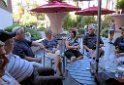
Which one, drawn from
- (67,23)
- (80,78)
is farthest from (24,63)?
(67,23)

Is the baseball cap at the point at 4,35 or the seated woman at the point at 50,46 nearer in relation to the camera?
the baseball cap at the point at 4,35

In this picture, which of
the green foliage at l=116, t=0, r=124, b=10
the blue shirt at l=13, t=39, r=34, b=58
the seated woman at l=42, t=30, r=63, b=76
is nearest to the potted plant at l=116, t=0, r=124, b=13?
the green foliage at l=116, t=0, r=124, b=10

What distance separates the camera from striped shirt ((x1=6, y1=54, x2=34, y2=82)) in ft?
9.34

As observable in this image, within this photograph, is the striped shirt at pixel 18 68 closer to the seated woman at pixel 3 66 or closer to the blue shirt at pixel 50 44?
the seated woman at pixel 3 66

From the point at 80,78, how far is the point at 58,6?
465 centimetres

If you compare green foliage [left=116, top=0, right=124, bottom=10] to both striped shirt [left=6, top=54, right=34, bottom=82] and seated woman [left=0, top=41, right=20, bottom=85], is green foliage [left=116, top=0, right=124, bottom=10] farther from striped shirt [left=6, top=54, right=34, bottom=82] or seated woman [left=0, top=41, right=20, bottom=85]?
seated woman [left=0, top=41, right=20, bottom=85]

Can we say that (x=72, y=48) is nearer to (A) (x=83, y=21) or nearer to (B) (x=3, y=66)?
(B) (x=3, y=66)

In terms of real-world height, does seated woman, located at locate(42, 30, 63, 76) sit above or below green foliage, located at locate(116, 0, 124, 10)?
below

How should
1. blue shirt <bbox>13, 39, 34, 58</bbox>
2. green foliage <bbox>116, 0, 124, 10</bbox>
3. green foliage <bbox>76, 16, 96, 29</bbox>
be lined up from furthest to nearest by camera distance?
1. green foliage <bbox>76, 16, 96, 29</bbox>
2. green foliage <bbox>116, 0, 124, 10</bbox>
3. blue shirt <bbox>13, 39, 34, 58</bbox>

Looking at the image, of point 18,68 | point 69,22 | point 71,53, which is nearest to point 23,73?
point 18,68

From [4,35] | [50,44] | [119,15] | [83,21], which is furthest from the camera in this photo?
[83,21]

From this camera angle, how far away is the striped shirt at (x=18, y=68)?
285 centimetres

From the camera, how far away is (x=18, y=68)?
115 inches

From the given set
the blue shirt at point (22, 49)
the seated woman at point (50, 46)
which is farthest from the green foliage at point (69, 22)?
the blue shirt at point (22, 49)
